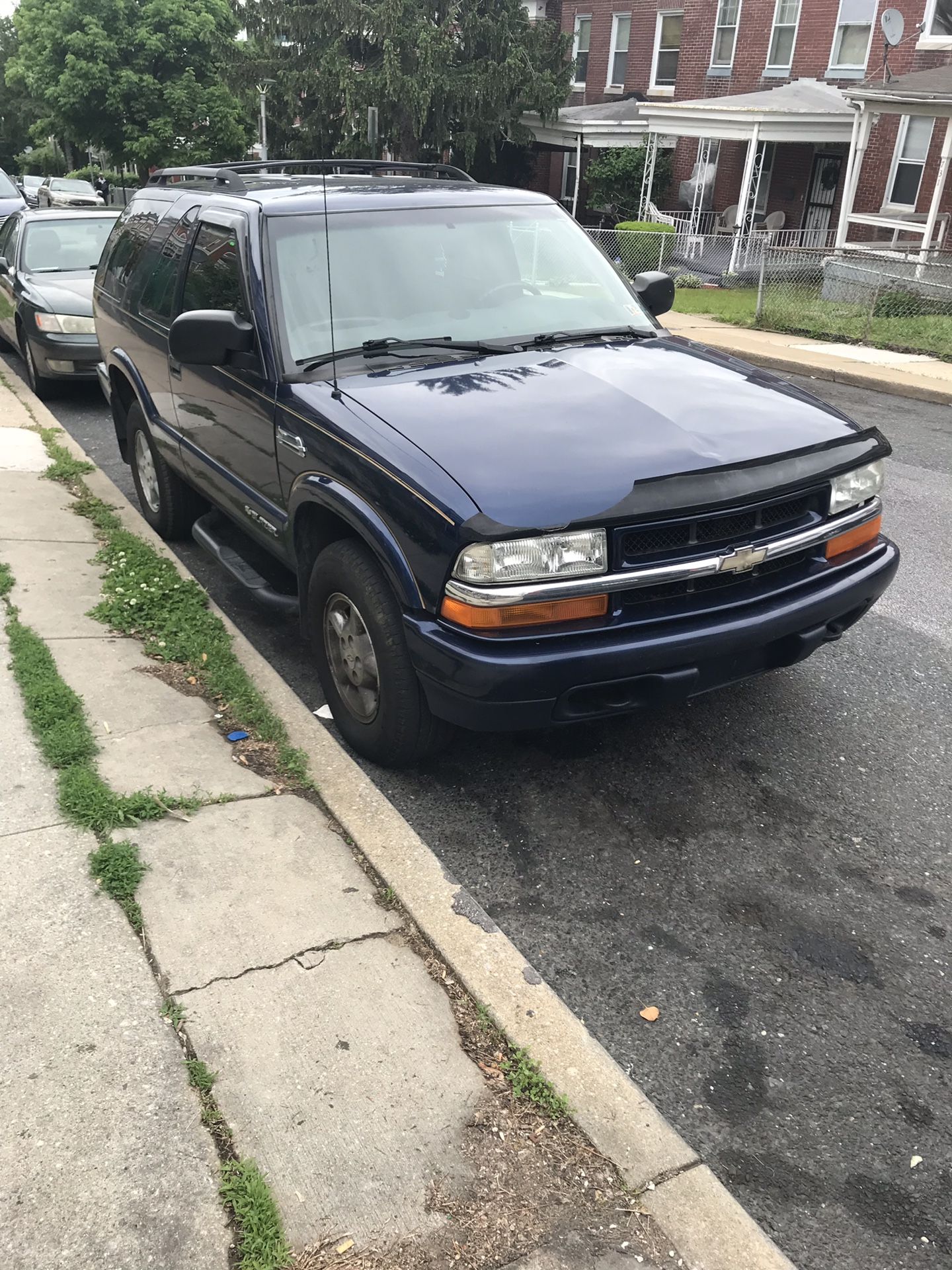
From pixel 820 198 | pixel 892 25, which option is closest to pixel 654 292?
pixel 892 25

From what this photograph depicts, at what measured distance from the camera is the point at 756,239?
2225 centimetres

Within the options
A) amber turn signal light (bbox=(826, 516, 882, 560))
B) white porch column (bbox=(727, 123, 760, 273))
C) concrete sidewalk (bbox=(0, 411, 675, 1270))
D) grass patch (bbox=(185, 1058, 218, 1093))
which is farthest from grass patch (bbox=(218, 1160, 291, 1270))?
white porch column (bbox=(727, 123, 760, 273))

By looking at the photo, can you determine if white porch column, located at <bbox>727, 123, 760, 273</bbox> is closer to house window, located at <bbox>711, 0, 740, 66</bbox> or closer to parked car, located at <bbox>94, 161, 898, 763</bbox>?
house window, located at <bbox>711, 0, 740, 66</bbox>

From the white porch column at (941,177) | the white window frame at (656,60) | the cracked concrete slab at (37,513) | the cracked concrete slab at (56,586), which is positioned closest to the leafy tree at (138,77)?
the white window frame at (656,60)

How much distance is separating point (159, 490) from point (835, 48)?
2256 cm

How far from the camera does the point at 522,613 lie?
3098 millimetres

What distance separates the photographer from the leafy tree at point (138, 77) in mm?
37031

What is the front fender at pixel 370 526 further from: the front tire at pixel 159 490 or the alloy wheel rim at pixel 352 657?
the front tire at pixel 159 490

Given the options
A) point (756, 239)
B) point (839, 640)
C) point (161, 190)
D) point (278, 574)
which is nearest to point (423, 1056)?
point (278, 574)

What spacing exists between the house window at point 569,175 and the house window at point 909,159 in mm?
11789

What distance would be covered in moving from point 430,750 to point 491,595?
88 cm

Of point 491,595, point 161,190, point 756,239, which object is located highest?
point 161,190

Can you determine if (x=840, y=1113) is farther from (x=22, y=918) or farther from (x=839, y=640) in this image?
(x=839, y=640)

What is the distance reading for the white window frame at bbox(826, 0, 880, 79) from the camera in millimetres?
21797
